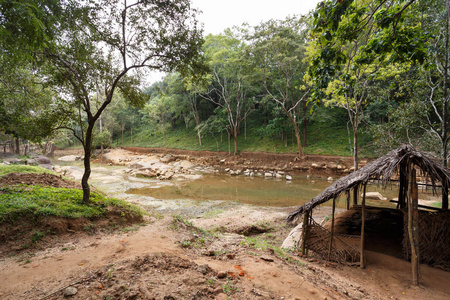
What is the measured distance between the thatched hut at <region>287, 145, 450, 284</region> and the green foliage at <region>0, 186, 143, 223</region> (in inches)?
243

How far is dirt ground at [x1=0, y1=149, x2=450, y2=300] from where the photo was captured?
3.15m

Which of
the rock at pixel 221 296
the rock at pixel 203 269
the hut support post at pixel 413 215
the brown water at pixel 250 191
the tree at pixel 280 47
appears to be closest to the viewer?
the rock at pixel 221 296

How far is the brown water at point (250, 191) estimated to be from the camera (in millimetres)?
13820

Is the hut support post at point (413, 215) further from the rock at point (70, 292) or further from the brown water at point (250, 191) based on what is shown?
the brown water at point (250, 191)

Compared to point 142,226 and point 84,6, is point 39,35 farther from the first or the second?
point 142,226

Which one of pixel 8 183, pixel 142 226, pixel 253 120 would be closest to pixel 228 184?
pixel 142 226

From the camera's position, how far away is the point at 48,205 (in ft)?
19.3

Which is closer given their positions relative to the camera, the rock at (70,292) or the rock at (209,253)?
the rock at (70,292)

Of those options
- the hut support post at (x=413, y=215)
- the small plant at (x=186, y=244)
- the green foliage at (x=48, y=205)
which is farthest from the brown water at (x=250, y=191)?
the small plant at (x=186, y=244)

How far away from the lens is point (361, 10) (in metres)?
4.22

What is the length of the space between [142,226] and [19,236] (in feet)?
9.25

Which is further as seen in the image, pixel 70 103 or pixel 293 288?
pixel 70 103

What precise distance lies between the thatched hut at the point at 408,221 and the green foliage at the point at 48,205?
617 cm

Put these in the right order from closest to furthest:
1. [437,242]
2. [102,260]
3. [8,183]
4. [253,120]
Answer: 1. [102,260]
2. [437,242]
3. [8,183]
4. [253,120]
